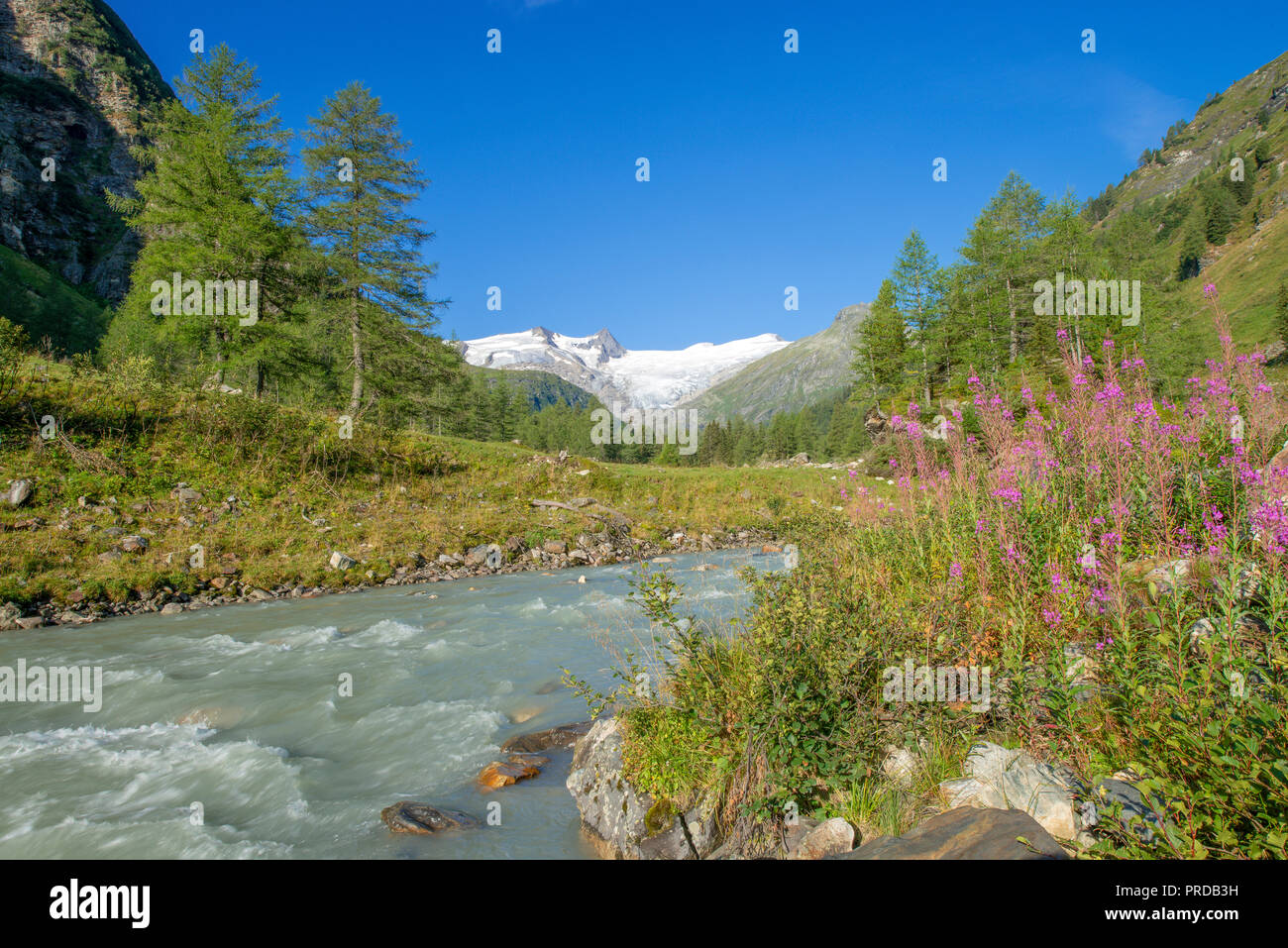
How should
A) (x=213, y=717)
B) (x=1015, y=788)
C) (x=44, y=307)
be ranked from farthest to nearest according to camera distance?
(x=44, y=307), (x=213, y=717), (x=1015, y=788)

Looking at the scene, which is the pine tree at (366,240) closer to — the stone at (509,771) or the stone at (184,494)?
the stone at (184,494)

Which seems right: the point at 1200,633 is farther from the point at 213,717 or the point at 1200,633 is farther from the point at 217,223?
the point at 217,223

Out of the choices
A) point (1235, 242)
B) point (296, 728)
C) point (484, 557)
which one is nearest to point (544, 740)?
point (296, 728)

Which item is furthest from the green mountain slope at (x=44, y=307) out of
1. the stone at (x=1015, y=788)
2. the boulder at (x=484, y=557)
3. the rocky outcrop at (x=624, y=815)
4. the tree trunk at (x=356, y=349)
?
the stone at (x=1015, y=788)

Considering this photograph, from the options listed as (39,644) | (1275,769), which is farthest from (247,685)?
(1275,769)

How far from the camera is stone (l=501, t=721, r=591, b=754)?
21.1 ft

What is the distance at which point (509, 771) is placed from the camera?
18.8 ft

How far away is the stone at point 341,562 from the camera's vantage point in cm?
1466

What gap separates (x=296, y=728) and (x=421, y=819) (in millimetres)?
3193

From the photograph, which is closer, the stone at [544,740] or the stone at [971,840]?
the stone at [971,840]

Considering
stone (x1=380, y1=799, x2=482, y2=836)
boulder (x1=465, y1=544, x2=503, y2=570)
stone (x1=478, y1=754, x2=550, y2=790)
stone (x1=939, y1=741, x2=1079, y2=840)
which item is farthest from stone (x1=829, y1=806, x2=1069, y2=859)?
boulder (x1=465, y1=544, x2=503, y2=570)

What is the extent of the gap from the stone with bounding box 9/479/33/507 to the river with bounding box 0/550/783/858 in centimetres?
485

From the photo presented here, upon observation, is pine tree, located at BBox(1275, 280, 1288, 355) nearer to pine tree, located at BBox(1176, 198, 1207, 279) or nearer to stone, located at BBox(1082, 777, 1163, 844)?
pine tree, located at BBox(1176, 198, 1207, 279)

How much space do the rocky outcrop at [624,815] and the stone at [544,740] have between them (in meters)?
1.29
